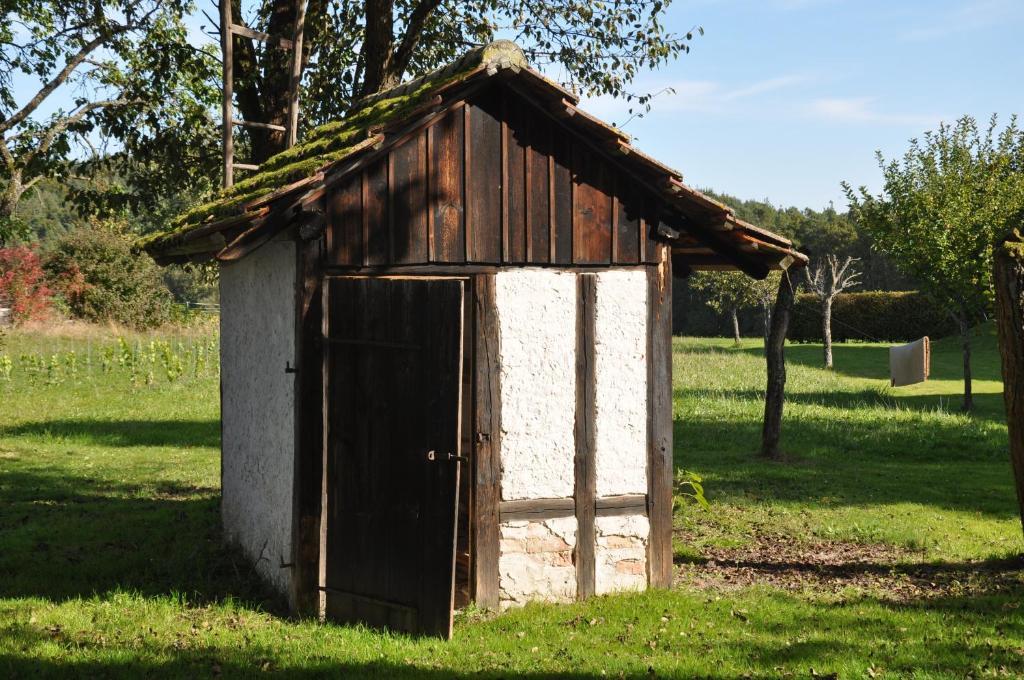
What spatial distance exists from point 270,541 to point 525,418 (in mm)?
2416

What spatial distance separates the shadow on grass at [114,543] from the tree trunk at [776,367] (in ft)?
28.2

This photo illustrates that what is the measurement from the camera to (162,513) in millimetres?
11664

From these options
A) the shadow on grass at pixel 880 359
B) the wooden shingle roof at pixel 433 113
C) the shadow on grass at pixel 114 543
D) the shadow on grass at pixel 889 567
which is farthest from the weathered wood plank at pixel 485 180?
the shadow on grass at pixel 880 359

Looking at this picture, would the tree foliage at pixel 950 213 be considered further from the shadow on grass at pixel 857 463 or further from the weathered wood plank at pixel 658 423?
the weathered wood plank at pixel 658 423

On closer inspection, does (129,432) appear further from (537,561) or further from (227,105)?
(537,561)

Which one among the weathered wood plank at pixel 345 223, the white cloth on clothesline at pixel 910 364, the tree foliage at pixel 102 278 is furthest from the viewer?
the tree foliage at pixel 102 278

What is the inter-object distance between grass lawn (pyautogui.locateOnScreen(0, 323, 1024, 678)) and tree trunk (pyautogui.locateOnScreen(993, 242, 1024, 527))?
136cm

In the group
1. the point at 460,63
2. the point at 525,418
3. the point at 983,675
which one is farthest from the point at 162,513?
the point at 983,675

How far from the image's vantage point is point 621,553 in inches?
325

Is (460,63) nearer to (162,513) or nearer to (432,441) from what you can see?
(432,441)

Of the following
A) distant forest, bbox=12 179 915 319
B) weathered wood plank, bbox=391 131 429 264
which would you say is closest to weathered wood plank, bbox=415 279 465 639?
weathered wood plank, bbox=391 131 429 264

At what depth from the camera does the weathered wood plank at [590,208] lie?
8.06 meters

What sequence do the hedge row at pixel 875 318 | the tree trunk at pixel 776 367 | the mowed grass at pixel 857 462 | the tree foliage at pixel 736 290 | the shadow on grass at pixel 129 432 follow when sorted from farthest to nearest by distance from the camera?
the tree foliage at pixel 736 290
the hedge row at pixel 875 318
the shadow on grass at pixel 129 432
the tree trunk at pixel 776 367
the mowed grass at pixel 857 462

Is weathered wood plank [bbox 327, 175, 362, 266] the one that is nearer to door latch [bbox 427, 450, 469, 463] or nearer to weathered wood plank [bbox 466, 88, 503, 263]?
weathered wood plank [bbox 466, 88, 503, 263]
